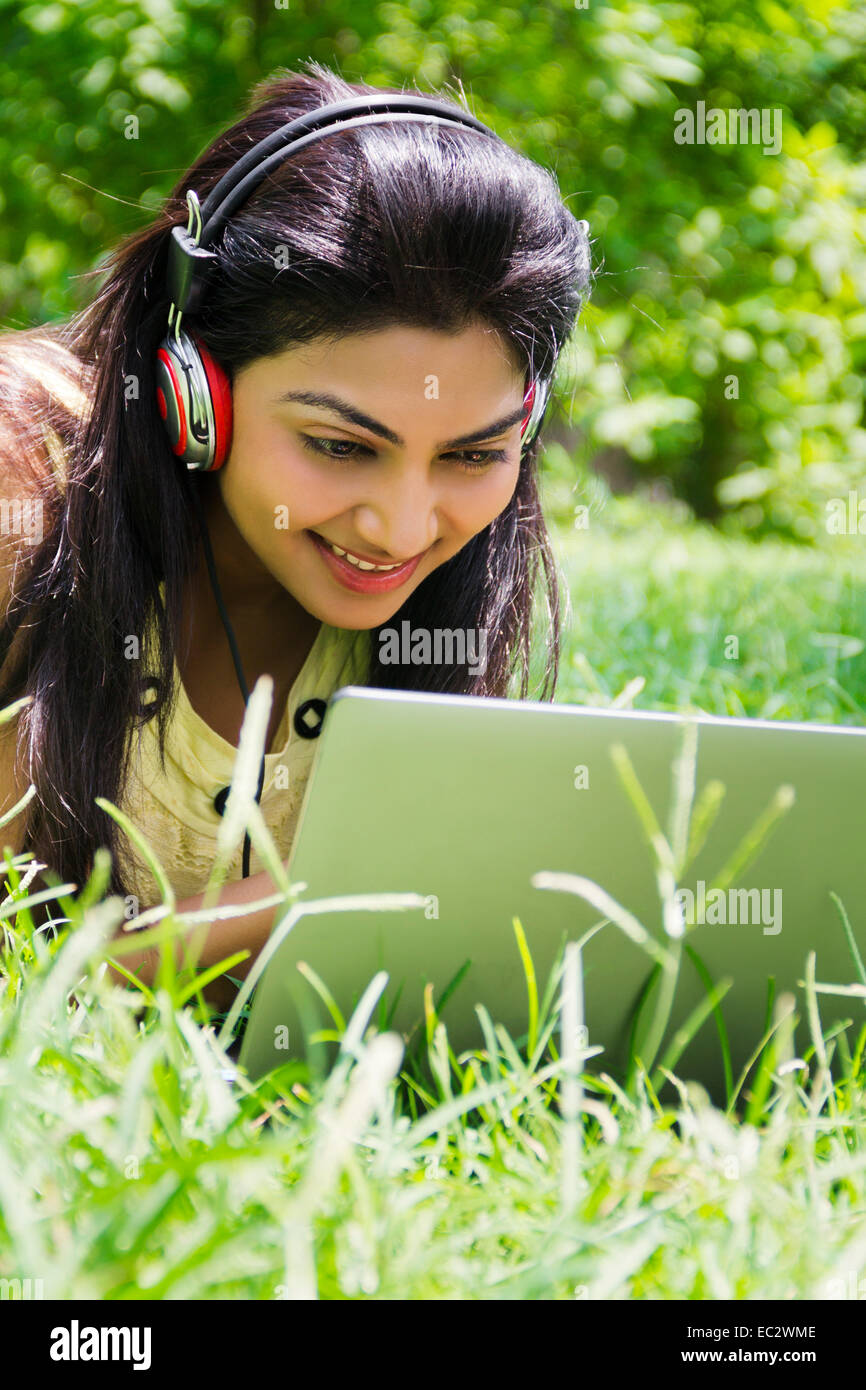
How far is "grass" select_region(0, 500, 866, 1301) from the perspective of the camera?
65 cm

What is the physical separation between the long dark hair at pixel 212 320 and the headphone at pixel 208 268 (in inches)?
0.8

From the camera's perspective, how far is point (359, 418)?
136 centimetres

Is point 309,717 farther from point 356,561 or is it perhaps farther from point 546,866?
point 546,866

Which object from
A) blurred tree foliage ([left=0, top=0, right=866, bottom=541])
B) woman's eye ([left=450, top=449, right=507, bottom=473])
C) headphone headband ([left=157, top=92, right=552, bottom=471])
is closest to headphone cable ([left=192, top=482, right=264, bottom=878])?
headphone headband ([left=157, top=92, right=552, bottom=471])

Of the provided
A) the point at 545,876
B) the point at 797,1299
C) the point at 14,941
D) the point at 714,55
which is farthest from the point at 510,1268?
the point at 714,55

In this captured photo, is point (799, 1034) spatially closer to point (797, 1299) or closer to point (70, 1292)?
point (797, 1299)

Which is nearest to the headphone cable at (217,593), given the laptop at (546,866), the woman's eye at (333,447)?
the woman's eye at (333,447)

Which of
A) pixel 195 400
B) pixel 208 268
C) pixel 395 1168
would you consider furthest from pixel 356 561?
pixel 395 1168

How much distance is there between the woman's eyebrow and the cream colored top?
435mm

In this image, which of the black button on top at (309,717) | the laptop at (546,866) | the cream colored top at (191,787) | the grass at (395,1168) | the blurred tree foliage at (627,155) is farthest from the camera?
the blurred tree foliage at (627,155)

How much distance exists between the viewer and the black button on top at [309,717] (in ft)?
6.02

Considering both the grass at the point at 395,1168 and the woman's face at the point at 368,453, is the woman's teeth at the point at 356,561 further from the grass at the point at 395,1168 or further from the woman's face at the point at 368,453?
the grass at the point at 395,1168

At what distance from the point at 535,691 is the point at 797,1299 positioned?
166 centimetres

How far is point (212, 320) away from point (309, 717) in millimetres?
589
